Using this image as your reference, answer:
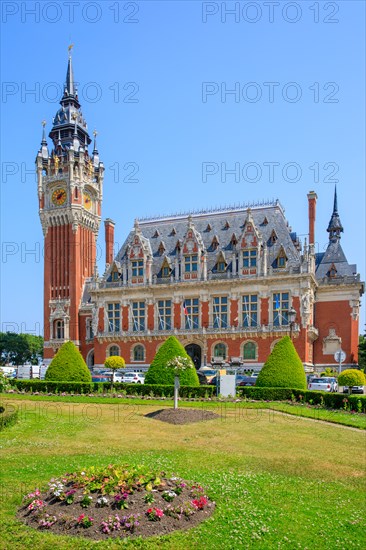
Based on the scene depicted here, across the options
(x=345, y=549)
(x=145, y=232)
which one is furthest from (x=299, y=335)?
(x=345, y=549)

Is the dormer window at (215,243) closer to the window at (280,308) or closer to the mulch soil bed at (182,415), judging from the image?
the window at (280,308)

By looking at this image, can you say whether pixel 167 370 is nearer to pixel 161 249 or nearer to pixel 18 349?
pixel 161 249

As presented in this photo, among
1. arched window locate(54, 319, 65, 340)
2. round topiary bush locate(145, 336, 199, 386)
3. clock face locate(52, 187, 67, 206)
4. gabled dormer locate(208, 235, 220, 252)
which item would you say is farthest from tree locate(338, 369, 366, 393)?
clock face locate(52, 187, 67, 206)

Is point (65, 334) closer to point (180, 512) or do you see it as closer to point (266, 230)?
point (266, 230)

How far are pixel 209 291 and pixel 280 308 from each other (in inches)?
318

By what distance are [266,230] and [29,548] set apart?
50.6 metres

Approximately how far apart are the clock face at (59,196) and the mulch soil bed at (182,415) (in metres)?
51.0

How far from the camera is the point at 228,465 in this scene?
14.8 m

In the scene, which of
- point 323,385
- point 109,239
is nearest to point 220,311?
point 323,385

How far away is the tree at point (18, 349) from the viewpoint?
3991 inches

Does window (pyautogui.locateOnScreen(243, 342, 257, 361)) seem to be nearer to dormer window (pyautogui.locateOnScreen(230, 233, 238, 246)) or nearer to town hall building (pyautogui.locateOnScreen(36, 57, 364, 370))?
town hall building (pyautogui.locateOnScreen(36, 57, 364, 370))

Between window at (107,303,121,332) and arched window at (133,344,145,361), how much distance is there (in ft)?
10.4

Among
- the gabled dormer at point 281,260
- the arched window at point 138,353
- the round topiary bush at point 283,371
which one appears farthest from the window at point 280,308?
the round topiary bush at point 283,371

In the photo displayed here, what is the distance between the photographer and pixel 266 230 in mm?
56969
